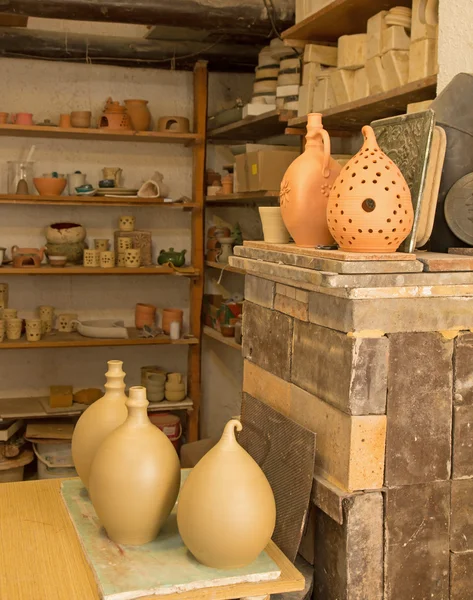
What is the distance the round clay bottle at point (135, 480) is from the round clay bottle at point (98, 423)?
0.17 meters

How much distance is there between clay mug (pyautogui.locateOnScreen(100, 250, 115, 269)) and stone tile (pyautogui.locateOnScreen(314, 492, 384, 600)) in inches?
122

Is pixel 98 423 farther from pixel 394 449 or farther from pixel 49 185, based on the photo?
pixel 49 185

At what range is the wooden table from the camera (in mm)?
1329

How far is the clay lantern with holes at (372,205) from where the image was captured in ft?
4.82

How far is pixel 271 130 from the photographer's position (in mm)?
4258

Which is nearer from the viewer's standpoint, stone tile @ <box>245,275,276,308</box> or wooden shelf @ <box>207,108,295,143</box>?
stone tile @ <box>245,275,276,308</box>

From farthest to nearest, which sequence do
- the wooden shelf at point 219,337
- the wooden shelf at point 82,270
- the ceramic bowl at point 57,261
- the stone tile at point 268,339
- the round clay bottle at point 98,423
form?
the ceramic bowl at point 57,261 → the wooden shelf at point 82,270 → the wooden shelf at point 219,337 → the stone tile at point 268,339 → the round clay bottle at point 98,423

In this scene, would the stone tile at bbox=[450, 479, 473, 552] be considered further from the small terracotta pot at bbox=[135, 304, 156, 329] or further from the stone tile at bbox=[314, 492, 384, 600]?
the small terracotta pot at bbox=[135, 304, 156, 329]

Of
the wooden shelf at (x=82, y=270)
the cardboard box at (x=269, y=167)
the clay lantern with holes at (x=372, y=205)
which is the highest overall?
the cardboard box at (x=269, y=167)

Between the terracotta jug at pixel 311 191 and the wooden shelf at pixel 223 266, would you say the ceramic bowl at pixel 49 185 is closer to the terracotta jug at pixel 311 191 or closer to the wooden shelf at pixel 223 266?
the wooden shelf at pixel 223 266

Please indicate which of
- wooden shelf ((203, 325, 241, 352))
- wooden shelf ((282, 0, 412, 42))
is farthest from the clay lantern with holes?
wooden shelf ((203, 325, 241, 352))

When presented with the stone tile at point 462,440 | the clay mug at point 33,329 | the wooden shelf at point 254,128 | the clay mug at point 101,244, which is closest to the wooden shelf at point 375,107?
the wooden shelf at point 254,128

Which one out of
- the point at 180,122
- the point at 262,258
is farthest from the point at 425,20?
the point at 180,122

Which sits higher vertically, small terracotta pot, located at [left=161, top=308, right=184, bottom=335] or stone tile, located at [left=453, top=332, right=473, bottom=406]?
stone tile, located at [left=453, top=332, right=473, bottom=406]
